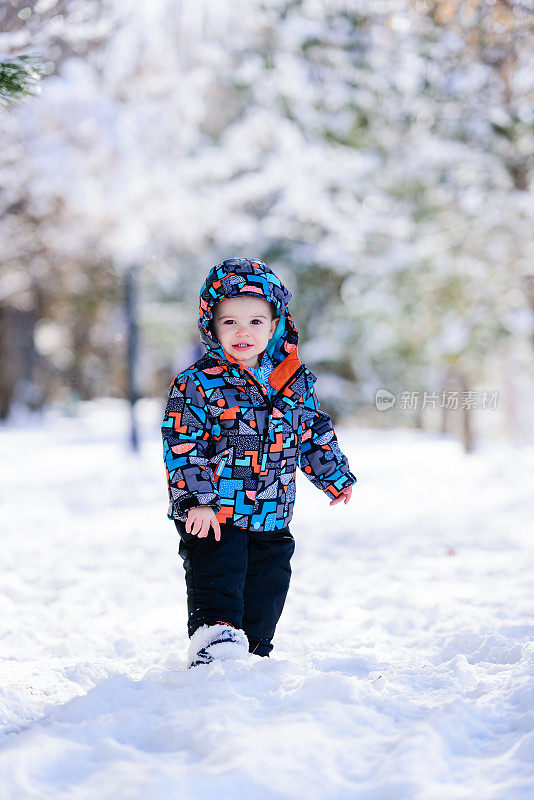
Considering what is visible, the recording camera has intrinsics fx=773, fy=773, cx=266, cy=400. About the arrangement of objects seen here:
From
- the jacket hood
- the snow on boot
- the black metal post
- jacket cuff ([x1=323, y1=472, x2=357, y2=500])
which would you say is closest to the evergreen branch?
the jacket hood

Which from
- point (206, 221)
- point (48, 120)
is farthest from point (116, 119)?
point (206, 221)

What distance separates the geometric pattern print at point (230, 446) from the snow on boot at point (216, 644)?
40 cm

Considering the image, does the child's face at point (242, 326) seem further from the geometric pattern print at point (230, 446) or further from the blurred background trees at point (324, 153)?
the blurred background trees at point (324, 153)

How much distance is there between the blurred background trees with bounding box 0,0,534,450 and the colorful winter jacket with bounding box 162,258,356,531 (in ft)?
11.9

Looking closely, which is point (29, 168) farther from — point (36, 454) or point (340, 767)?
point (340, 767)

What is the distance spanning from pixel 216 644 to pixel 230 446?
0.72 m

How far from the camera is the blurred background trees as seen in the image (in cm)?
872

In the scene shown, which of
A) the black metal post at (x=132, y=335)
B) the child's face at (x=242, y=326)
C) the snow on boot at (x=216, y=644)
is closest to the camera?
the snow on boot at (x=216, y=644)

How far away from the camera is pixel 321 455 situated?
10.6 ft

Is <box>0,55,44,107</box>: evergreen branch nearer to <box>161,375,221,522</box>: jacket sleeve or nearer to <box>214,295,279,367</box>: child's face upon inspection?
<box>214,295,279,367</box>: child's face

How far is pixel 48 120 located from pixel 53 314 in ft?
44.9

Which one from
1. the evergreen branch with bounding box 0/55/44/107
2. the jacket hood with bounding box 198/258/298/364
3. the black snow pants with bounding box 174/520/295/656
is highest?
the evergreen branch with bounding box 0/55/44/107

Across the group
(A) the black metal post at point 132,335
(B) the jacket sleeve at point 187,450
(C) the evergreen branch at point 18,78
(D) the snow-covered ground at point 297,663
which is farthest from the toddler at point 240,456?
(A) the black metal post at point 132,335

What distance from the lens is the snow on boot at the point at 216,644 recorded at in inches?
105
